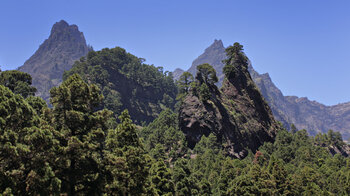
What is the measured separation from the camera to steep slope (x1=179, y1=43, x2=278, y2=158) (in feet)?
356

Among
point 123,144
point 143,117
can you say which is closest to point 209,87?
point 143,117

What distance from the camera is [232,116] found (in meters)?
118

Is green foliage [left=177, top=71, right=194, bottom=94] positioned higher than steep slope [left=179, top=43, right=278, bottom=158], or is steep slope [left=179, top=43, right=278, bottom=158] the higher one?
green foliage [left=177, top=71, right=194, bottom=94]

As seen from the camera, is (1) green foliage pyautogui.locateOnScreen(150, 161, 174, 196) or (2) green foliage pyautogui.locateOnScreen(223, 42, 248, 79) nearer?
(1) green foliage pyautogui.locateOnScreen(150, 161, 174, 196)

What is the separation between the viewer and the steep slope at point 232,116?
109m

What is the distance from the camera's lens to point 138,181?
3025 cm

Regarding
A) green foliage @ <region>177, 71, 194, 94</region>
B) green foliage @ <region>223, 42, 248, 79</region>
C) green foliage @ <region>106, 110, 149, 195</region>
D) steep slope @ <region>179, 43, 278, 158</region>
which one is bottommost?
green foliage @ <region>106, 110, 149, 195</region>

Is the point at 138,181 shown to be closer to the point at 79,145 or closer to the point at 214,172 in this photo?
the point at 79,145

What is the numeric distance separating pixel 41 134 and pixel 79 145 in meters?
3.16

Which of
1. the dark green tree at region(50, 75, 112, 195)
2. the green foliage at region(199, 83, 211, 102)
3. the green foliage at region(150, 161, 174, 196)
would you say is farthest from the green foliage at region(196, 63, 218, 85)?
the dark green tree at region(50, 75, 112, 195)

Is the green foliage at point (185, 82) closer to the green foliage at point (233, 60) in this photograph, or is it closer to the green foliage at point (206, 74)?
the green foliage at point (206, 74)

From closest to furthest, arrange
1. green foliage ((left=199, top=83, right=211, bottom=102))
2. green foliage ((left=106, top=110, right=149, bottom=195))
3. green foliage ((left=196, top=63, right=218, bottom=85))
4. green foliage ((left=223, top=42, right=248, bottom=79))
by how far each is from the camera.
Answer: green foliage ((left=106, top=110, right=149, bottom=195)) → green foliage ((left=199, top=83, right=211, bottom=102)) → green foliage ((left=196, top=63, right=218, bottom=85)) → green foliage ((left=223, top=42, right=248, bottom=79))

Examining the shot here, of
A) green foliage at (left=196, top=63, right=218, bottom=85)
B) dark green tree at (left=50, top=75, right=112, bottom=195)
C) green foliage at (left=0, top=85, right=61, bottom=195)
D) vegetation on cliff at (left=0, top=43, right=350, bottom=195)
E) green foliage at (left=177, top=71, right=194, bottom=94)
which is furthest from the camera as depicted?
green foliage at (left=177, top=71, right=194, bottom=94)

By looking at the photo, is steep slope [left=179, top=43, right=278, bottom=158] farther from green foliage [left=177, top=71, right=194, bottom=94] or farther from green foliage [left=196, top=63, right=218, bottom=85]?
green foliage [left=177, top=71, right=194, bottom=94]
